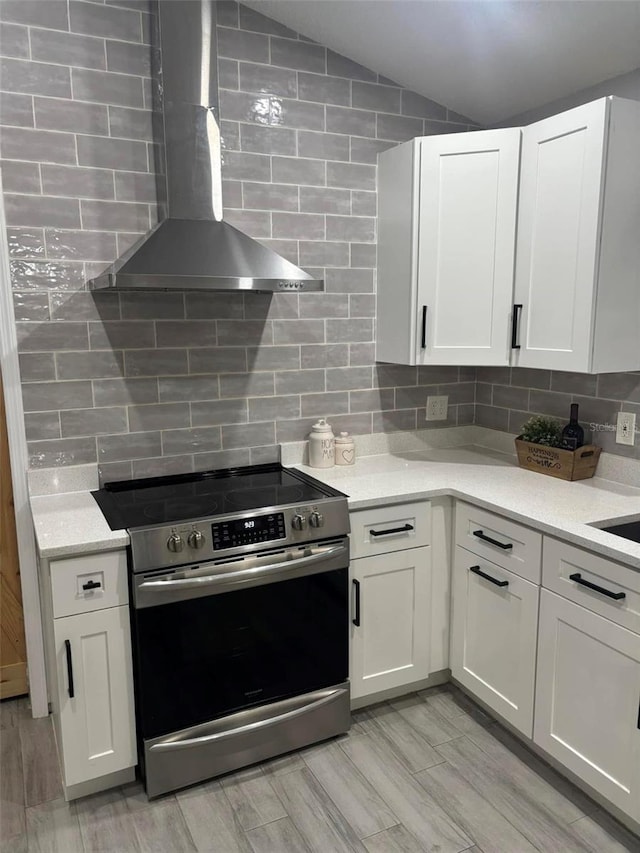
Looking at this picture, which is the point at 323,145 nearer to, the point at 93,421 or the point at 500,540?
the point at 93,421

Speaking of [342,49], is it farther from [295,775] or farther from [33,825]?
[33,825]

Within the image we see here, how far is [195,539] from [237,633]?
374 millimetres

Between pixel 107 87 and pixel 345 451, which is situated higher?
pixel 107 87

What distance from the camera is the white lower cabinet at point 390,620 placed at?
94.9 inches

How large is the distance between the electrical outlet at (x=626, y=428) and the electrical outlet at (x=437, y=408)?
87 centimetres

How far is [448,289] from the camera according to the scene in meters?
2.63

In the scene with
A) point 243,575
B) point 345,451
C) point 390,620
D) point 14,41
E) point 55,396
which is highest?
point 14,41

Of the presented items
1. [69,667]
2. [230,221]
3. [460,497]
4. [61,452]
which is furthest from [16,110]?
[460,497]

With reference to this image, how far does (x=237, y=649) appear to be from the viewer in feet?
7.01

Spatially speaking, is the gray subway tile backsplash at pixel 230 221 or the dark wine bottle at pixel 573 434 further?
the dark wine bottle at pixel 573 434

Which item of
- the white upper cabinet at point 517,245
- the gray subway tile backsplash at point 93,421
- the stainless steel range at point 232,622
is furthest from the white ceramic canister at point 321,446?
the gray subway tile backsplash at point 93,421

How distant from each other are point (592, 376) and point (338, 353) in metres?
1.06

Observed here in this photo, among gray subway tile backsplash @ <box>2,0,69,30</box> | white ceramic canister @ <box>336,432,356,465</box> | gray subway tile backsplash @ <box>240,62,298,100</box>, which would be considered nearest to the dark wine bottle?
white ceramic canister @ <box>336,432,356,465</box>

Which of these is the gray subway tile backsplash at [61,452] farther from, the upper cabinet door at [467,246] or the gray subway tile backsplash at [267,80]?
the gray subway tile backsplash at [267,80]
